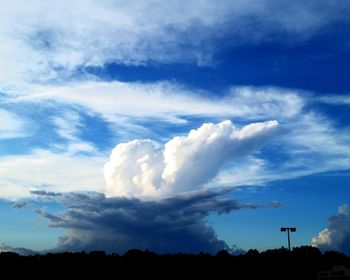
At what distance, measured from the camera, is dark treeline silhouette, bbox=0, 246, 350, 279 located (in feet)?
324

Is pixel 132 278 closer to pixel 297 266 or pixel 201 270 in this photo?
pixel 201 270

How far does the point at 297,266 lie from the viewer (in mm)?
106000

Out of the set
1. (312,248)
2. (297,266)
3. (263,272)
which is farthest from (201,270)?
(312,248)

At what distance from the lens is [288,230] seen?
77.9 metres

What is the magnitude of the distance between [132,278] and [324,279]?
46.2m

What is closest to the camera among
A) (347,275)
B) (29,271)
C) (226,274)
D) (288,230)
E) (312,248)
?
(347,275)

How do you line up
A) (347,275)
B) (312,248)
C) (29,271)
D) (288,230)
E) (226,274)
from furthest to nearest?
(312,248), (226,274), (29,271), (288,230), (347,275)

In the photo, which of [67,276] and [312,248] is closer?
[67,276]

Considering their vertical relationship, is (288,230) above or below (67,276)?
above

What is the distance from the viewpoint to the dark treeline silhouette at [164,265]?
3888 inches

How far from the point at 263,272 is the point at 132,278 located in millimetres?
25741

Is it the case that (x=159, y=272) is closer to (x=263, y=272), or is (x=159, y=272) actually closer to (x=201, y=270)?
(x=201, y=270)

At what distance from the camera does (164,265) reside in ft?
345

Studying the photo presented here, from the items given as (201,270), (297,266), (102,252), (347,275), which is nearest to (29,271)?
(102,252)
